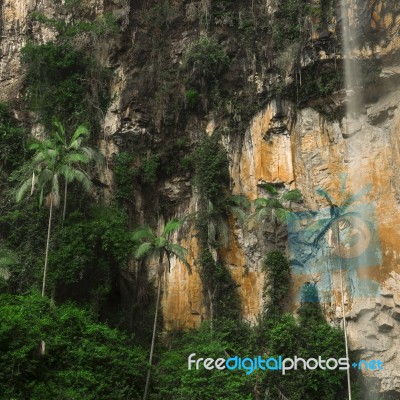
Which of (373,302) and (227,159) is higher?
(227,159)

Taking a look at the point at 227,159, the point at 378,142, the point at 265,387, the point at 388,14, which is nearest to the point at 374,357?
the point at 265,387

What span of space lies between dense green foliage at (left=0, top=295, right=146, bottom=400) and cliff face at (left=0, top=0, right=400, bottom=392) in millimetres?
3716

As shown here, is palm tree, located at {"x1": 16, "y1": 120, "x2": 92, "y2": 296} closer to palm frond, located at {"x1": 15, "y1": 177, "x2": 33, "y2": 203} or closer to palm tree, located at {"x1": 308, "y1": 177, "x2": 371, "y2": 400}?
palm frond, located at {"x1": 15, "y1": 177, "x2": 33, "y2": 203}

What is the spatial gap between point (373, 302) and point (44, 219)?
10150mm

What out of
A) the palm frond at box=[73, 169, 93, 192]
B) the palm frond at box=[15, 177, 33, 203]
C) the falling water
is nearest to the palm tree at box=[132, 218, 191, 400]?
the palm frond at box=[73, 169, 93, 192]

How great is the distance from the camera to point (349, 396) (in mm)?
14102

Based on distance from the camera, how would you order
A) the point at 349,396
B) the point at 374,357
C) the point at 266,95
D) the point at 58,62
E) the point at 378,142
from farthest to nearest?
the point at 58,62 → the point at 266,95 → the point at 378,142 → the point at 374,357 → the point at 349,396

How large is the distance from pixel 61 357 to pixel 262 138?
30.2 ft

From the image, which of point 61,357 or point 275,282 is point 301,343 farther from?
point 61,357

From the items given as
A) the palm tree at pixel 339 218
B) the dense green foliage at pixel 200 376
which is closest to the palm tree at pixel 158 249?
the dense green foliage at pixel 200 376

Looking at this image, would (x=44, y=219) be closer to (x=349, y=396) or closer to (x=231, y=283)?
(x=231, y=283)

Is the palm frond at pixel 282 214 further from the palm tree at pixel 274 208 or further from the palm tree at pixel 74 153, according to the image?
the palm tree at pixel 74 153

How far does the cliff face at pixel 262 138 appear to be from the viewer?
16281mm

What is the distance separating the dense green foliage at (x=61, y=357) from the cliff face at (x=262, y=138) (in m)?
3.72
